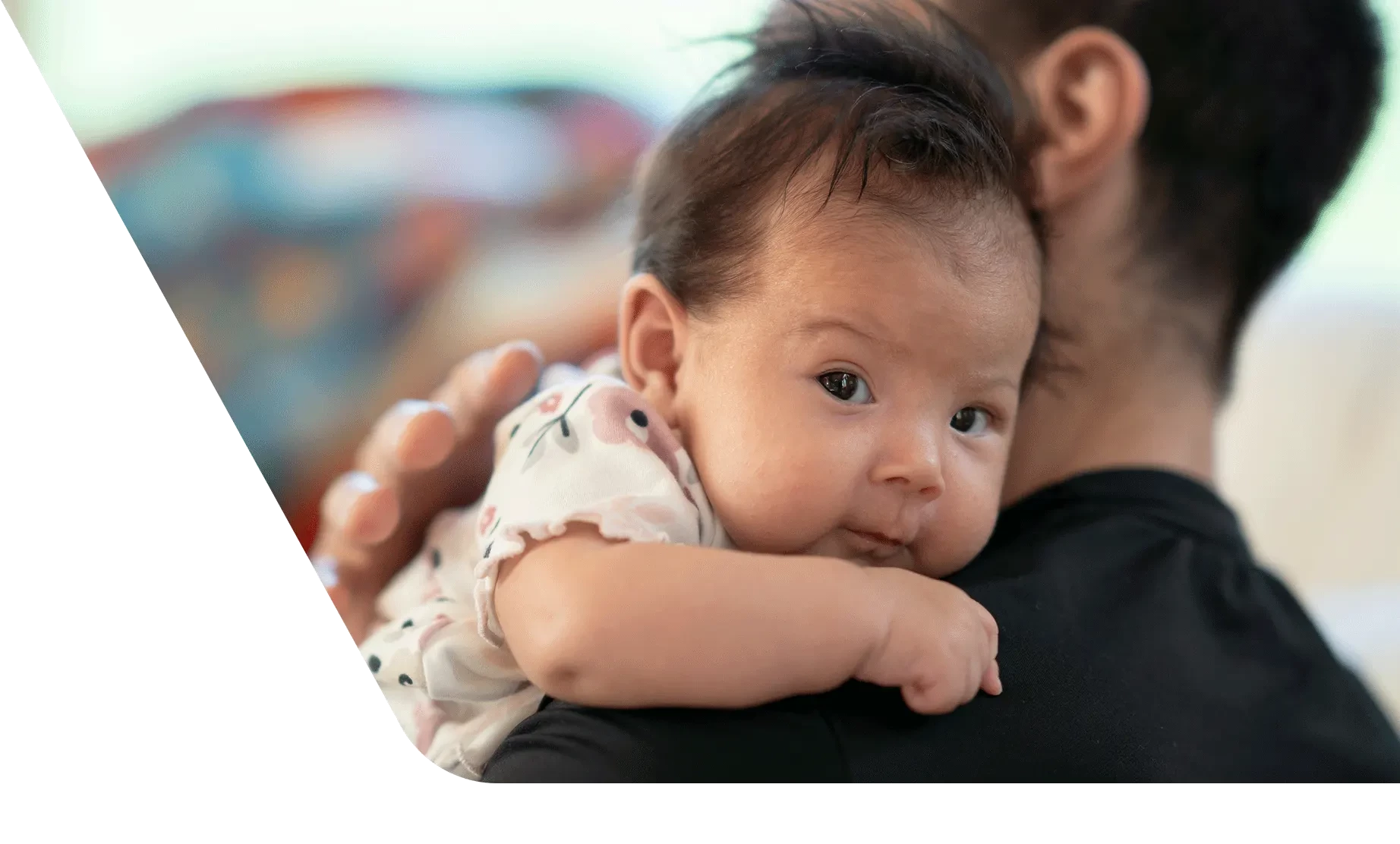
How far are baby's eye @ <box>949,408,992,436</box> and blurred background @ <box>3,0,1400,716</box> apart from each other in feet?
0.76

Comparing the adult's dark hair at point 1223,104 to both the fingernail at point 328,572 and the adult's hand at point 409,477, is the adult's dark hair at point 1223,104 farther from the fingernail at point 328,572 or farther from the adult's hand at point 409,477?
the fingernail at point 328,572

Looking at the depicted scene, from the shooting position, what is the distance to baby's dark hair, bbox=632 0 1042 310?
1.98ft

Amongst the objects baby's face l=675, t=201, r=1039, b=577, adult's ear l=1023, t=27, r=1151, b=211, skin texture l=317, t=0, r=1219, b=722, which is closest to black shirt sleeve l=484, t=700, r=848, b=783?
baby's face l=675, t=201, r=1039, b=577

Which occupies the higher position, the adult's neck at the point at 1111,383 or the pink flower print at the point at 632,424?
the pink flower print at the point at 632,424

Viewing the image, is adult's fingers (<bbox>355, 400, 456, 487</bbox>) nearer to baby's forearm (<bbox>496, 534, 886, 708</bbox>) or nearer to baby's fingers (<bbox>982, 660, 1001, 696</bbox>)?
baby's forearm (<bbox>496, 534, 886, 708</bbox>)

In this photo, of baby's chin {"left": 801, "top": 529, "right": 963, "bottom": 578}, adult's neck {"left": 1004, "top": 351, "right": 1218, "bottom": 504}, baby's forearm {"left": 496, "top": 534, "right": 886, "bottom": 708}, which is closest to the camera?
baby's forearm {"left": 496, "top": 534, "right": 886, "bottom": 708}

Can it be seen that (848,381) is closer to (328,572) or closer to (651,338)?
(651,338)

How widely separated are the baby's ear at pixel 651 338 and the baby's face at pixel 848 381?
0.10 ft

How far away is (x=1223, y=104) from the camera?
0.93 metres

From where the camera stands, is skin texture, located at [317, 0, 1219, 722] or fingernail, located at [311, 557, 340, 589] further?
skin texture, located at [317, 0, 1219, 722]

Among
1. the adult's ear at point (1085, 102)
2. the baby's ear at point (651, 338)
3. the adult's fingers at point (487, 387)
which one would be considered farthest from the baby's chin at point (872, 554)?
the adult's ear at point (1085, 102)

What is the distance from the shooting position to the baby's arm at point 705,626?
0.51 m

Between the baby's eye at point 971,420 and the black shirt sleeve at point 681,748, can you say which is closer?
the black shirt sleeve at point 681,748

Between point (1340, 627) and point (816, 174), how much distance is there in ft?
3.38
